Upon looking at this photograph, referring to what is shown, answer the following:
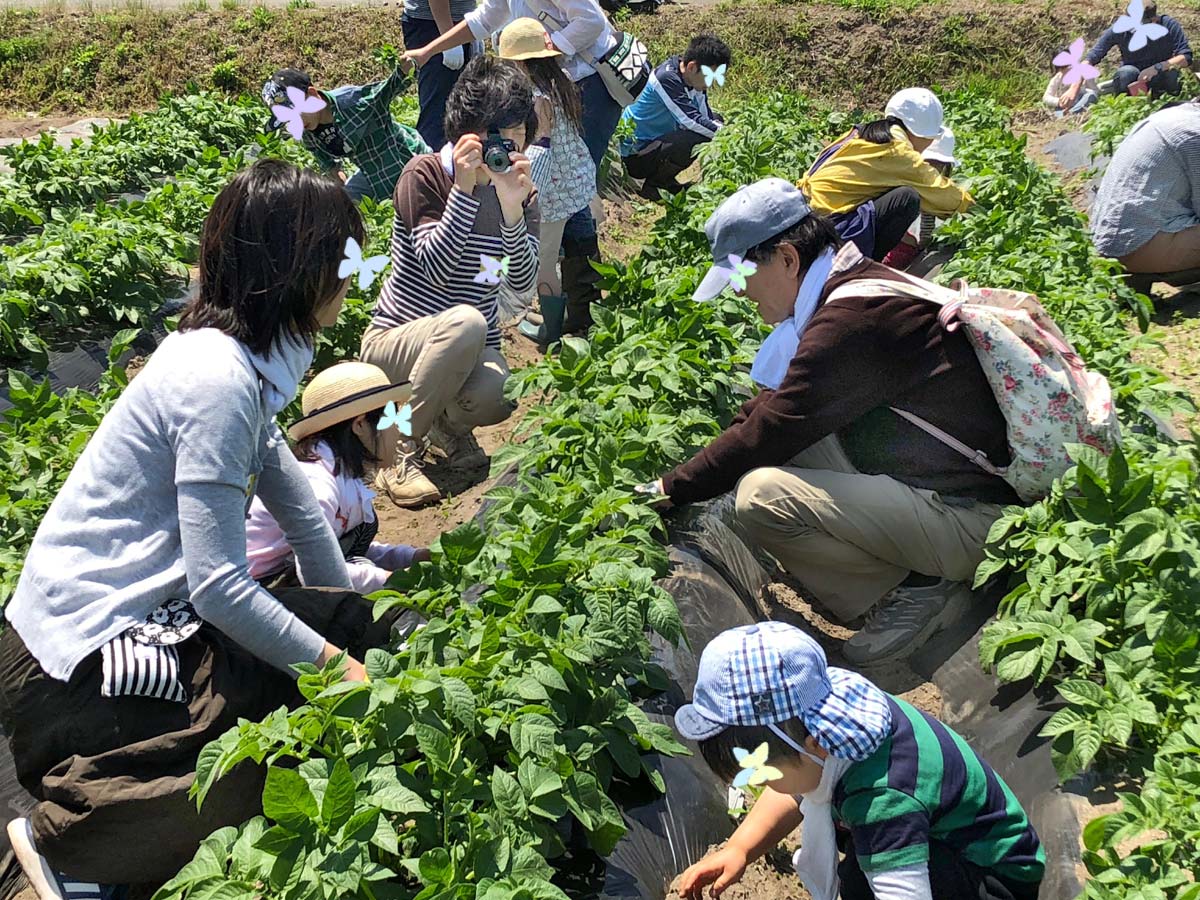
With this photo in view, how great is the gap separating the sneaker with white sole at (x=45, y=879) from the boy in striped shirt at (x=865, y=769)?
1268 mm

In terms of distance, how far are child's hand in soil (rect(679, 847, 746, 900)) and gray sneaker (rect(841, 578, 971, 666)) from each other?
1.10m

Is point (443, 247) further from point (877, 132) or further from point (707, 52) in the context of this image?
point (707, 52)

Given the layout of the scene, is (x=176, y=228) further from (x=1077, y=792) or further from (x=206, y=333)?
(x=1077, y=792)

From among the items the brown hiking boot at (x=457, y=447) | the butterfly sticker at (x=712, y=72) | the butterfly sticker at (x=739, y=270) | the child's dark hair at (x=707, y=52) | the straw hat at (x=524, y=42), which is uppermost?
the straw hat at (x=524, y=42)

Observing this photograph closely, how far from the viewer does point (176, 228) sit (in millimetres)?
5387

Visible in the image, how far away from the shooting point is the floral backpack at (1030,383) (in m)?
2.74

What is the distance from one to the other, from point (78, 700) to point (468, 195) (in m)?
2.29

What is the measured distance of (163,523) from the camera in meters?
2.10

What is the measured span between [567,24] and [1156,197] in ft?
10.1

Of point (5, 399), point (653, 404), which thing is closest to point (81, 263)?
point (5, 399)

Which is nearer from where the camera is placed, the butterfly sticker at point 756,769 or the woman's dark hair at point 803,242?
the butterfly sticker at point 756,769

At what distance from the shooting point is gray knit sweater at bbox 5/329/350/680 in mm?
1982

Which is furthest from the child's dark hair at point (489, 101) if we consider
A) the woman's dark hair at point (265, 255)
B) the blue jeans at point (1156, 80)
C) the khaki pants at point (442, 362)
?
the blue jeans at point (1156, 80)

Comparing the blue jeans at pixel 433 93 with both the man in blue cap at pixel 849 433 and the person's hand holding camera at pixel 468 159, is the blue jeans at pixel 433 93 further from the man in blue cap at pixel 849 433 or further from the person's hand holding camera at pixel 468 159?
the man in blue cap at pixel 849 433
